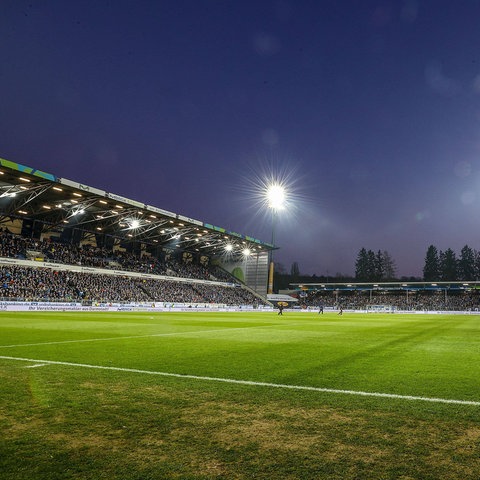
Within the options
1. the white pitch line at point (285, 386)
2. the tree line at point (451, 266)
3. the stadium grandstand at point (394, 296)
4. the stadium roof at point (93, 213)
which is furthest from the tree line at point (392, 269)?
the white pitch line at point (285, 386)

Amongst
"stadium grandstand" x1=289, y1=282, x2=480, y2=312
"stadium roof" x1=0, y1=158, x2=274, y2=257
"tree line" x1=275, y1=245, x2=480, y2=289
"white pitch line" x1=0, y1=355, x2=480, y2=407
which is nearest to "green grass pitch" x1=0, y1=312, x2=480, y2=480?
"white pitch line" x1=0, y1=355, x2=480, y2=407

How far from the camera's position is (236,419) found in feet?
14.8

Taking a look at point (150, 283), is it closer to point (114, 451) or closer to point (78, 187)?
point (78, 187)

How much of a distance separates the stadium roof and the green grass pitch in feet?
114

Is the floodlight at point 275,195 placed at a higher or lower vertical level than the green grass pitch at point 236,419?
higher

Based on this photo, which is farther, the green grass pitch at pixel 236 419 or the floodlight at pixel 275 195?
the floodlight at pixel 275 195

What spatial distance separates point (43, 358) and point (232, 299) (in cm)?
6814

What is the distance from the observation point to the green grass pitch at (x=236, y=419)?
10.6ft

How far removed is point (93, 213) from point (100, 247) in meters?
9.78

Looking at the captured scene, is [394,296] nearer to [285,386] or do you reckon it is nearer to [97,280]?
[97,280]

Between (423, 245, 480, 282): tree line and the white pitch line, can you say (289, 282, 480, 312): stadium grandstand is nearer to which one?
(423, 245, 480, 282): tree line

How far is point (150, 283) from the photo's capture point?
63469 millimetres

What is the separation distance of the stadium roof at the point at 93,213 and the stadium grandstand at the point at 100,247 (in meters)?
0.11

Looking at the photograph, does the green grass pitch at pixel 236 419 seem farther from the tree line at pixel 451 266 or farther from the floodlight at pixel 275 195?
the tree line at pixel 451 266
